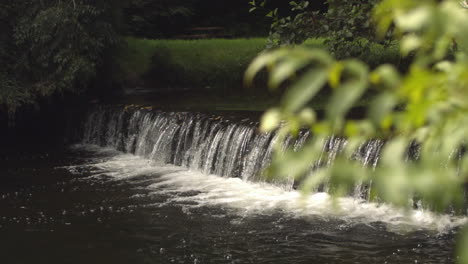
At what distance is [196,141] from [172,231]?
4.32 meters

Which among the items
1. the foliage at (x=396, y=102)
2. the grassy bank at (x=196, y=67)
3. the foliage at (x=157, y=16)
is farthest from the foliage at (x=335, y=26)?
the foliage at (x=157, y=16)

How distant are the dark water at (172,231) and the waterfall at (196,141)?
2.67 ft

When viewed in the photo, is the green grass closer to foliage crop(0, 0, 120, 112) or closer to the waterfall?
the waterfall

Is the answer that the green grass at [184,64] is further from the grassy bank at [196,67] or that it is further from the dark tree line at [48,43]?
the dark tree line at [48,43]

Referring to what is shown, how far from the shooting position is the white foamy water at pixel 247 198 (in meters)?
8.54

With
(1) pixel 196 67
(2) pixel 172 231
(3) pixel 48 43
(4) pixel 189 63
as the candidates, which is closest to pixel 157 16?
(4) pixel 189 63

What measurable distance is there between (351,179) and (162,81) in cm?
1787

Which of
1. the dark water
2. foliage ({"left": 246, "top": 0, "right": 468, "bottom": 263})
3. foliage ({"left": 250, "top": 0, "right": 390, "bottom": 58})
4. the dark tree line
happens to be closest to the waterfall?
the dark water

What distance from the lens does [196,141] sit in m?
12.7

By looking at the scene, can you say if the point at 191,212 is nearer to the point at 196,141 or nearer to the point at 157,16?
the point at 196,141

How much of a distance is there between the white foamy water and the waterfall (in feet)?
0.81

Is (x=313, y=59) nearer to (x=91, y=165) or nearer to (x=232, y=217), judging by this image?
(x=232, y=217)

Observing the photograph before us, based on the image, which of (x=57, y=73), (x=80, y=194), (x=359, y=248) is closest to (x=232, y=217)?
(x=359, y=248)

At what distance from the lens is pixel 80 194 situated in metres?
10.4
